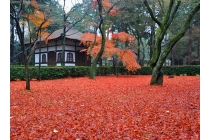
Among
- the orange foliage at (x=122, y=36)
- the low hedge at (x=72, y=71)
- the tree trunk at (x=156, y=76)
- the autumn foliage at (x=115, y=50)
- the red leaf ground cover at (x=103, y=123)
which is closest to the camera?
the red leaf ground cover at (x=103, y=123)

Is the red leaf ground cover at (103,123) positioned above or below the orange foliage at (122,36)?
below

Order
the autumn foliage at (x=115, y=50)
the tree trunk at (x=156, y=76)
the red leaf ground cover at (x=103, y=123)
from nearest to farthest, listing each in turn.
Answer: the red leaf ground cover at (x=103, y=123) → the tree trunk at (x=156, y=76) → the autumn foliage at (x=115, y=50)

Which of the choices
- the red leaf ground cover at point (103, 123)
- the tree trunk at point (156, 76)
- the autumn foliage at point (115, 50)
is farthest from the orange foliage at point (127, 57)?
the red leaf ground cover at point (103, 123)

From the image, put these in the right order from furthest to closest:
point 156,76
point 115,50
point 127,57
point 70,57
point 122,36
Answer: point 70,57, point 122,36, point 127,57, point 115,50, point 156,76

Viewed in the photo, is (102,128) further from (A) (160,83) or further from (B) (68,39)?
(B) (68,39)

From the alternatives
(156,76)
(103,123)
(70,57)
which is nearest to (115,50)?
(70,57)

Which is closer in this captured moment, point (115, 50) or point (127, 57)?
point (115, 50)

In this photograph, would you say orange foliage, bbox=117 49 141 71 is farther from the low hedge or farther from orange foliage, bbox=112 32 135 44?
the low hedge

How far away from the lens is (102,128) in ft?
11.1

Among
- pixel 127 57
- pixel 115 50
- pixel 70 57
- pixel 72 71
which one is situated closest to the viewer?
pixel 72 71

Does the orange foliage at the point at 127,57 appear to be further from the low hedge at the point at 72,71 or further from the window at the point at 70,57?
the window at the point at 70,57

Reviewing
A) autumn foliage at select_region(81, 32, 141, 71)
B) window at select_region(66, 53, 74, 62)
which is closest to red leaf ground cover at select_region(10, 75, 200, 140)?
autumn foliage at select_region(81, 32, 141, 71)

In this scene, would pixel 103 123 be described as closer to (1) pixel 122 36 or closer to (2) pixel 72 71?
(2) pixel 72 71

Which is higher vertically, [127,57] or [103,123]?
[127,57]
